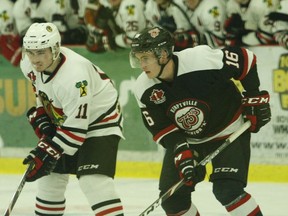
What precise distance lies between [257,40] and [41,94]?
8.37 feet

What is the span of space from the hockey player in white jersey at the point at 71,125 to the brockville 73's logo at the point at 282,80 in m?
2.27

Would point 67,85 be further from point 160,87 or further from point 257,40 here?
point 257,40

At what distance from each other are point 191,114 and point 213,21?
2575 mm

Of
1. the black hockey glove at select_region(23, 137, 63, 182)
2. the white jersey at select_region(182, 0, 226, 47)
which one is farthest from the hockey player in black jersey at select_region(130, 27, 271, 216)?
the white jersey at select_region(182, 0, 226, 47)

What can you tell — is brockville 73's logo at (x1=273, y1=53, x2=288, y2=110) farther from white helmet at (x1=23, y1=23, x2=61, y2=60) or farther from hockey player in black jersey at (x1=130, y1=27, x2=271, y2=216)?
white helmet at (x1=23, y1=23, x2=61, y2=60)

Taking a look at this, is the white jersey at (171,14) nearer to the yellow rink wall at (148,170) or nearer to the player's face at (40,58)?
the yellow rink wall at (148,170)

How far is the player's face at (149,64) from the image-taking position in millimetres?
4043

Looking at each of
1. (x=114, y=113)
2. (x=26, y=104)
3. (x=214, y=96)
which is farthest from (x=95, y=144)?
(x=26, y=104)

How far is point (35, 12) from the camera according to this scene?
23.9 ft

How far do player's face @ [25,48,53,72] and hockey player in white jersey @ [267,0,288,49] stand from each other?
2.70m

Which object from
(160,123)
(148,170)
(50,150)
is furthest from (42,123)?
(148,170)

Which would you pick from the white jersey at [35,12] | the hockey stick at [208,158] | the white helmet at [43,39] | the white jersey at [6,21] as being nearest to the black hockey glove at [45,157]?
the white helmet at [43,39]

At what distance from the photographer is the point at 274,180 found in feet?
21.2

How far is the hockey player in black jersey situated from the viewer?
408cm
